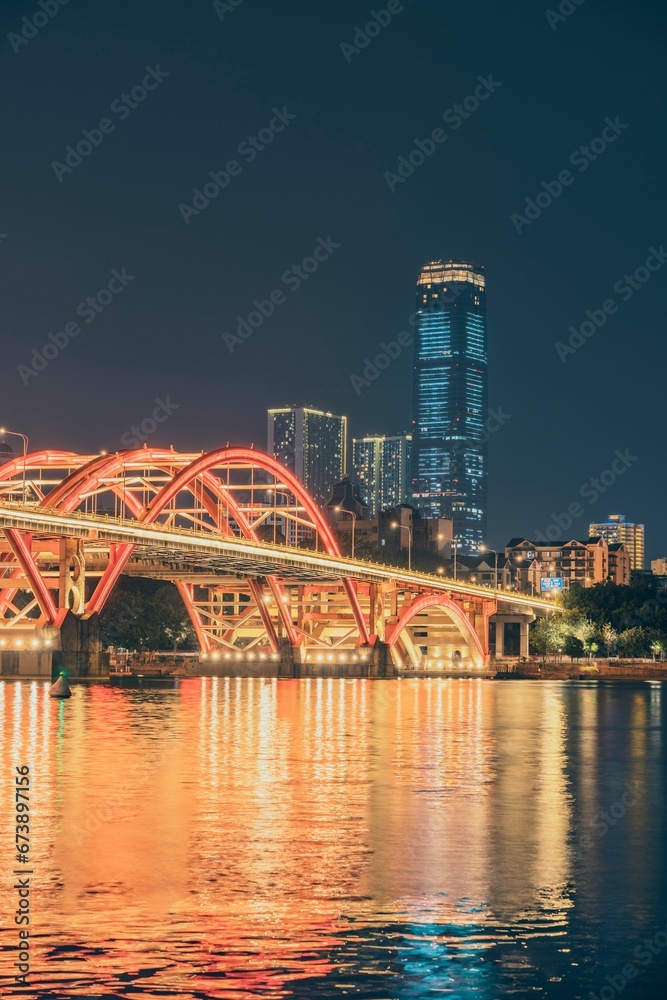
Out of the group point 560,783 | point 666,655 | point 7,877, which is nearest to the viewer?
point 7,877

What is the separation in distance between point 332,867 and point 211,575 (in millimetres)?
113541

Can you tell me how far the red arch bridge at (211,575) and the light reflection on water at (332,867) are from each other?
58.9 m

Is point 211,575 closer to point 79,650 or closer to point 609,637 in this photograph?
point 79,650

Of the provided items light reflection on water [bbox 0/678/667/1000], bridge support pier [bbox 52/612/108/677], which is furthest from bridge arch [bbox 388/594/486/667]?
light reflection on water [bbox 0/678/667/1000]

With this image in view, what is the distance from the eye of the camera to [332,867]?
2416 centimetres

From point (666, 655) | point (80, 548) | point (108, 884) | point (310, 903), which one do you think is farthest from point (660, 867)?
point (666, 655)

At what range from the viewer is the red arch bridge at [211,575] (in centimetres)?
11106

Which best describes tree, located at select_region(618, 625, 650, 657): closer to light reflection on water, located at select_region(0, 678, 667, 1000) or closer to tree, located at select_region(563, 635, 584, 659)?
tree, located at select_region(563, 635, 584, 659)

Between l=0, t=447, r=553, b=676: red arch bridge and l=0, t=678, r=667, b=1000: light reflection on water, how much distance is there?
58889 millimetres

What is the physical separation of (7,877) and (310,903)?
16.1 feet

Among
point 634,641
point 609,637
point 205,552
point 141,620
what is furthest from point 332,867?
point 609,637

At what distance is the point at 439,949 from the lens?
18.4m

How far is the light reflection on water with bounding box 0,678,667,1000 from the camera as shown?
1742 centimetres

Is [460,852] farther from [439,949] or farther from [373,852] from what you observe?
[439,949]
